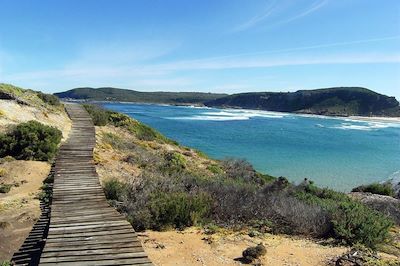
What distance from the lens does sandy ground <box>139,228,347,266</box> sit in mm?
8086

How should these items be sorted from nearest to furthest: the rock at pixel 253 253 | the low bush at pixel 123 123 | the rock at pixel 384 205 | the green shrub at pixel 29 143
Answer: the rock at pixel 253 253
the rock at pixel 384 205
the green shrub at pixel 29 143
the low bush at pixel 123 123

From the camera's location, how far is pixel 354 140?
65500 millimetres

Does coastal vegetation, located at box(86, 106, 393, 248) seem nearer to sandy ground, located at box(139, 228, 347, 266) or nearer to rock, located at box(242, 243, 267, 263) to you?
sandy ground, located at box(139, 228, 347, 266)

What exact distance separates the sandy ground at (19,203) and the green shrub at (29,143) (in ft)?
2.66

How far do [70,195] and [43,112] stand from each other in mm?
16352

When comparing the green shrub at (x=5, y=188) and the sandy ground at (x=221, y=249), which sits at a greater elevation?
the sandy ground at (x=221, y=249)

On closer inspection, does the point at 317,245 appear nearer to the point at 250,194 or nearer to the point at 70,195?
the point at 250,194

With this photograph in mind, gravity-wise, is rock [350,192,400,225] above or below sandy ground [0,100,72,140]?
below

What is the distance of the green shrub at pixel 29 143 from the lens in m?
17.5

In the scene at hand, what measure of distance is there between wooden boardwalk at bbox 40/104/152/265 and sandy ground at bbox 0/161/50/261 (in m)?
0.82

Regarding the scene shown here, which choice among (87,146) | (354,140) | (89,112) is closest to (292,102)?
(354,140)

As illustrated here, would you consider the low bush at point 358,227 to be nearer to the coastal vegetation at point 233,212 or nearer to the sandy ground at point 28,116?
the coastal vegetation at point 233,212

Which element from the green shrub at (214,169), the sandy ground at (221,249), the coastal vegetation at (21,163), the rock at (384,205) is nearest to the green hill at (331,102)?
the green shrub at (214,169)

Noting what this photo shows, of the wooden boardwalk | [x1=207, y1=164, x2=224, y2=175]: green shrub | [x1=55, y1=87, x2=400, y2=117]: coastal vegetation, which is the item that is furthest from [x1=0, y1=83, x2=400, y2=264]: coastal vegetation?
[x1=55, y1=87, x2=400, y2=117]: coastal vegetation
